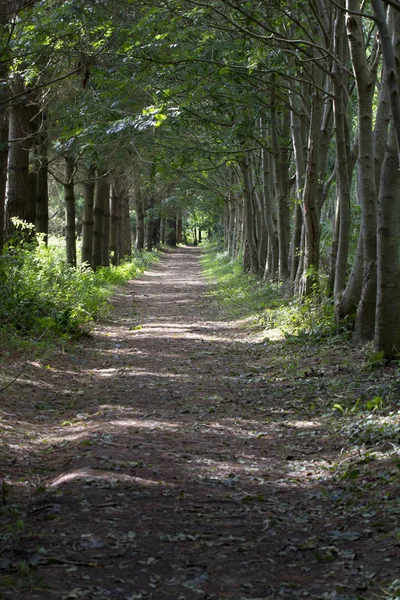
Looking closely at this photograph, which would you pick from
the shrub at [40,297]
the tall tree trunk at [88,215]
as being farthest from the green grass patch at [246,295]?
the tall tree trunk at [88,215]

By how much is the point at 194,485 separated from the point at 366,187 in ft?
19.2

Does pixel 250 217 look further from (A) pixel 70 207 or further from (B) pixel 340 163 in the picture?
(B) pixel 340 163

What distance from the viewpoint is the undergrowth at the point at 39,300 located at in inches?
452

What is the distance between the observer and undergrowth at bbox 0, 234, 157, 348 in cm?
1148

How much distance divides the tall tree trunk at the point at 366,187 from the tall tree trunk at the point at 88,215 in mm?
12043

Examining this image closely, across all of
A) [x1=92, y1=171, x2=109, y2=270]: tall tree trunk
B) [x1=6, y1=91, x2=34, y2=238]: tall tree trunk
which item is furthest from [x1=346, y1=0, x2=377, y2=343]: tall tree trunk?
[x1=92, y1=171, x2=109, y2=270]: tall tree trunk

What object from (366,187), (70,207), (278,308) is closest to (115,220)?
(70,207)

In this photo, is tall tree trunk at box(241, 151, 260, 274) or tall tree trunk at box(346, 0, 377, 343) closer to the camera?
tall tree trunk at box(346, 0, 377, 343)

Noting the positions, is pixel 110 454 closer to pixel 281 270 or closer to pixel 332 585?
pixel 332 585

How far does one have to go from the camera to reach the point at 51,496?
197 inches

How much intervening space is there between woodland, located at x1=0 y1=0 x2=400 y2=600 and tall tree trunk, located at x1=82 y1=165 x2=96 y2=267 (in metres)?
1.85

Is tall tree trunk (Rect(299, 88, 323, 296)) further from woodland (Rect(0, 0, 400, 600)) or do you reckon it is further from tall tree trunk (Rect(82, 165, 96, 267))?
tall tree trunk (Rect(82, 165, 96, 267))

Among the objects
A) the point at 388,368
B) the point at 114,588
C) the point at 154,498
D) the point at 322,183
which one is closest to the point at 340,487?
the point at 154,498

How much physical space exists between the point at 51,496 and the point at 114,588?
1.39 m
